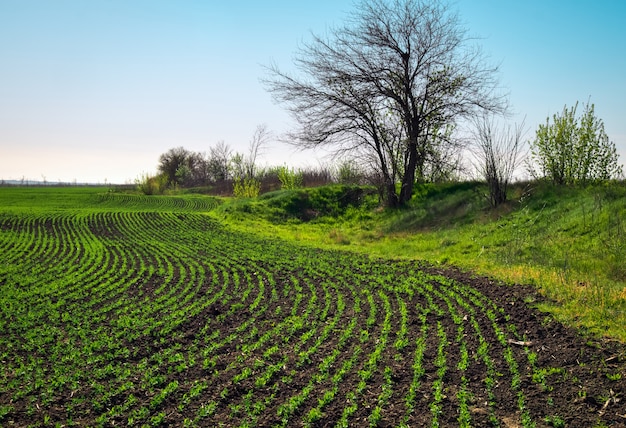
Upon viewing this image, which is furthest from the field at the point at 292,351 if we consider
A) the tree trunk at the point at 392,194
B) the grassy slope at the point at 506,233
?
the tree trunk at the point at 392,194

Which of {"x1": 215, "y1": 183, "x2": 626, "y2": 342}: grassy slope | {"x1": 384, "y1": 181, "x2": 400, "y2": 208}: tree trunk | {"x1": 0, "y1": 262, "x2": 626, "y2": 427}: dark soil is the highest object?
{"x1": 384, "y1": 181, "x2": 400, "y2": 208}: tree trunk

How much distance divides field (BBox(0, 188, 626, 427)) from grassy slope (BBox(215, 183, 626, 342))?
2.86ft

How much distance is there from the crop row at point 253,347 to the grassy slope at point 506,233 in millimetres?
1593

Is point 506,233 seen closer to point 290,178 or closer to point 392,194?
point 392,194

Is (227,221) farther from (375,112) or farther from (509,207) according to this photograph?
(509,207)

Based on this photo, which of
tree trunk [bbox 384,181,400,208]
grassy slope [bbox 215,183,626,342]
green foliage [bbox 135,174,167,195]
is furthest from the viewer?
green foliage [bbox 135,174,167,195]

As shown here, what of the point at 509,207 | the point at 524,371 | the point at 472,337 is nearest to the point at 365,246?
the point at 509,207

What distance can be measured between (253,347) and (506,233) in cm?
1113

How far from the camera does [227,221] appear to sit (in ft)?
85.0

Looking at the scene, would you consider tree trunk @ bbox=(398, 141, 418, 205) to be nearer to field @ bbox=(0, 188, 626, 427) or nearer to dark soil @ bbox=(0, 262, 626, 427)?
field @ bbox=(0, 188, 626, 427)

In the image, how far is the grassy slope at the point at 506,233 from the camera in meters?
9.77

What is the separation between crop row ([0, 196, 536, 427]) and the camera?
18.7 ft

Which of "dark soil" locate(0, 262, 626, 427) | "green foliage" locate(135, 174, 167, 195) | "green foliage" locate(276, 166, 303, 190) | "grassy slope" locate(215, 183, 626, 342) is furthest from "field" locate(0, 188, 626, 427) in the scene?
"green foliage" locate(135, 174, 167, 195)

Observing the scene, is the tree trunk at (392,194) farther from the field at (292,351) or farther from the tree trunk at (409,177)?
the field at (292,351)
